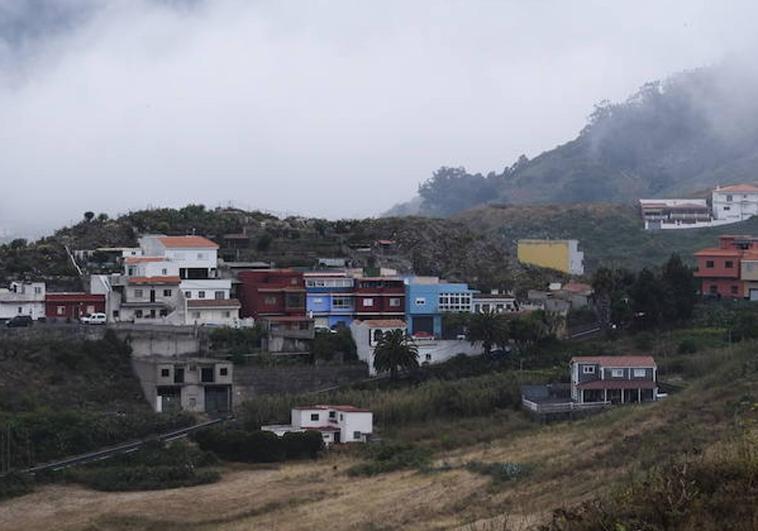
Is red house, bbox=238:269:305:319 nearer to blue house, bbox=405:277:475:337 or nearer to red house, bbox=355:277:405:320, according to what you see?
red house, bbox=355:277:405:320

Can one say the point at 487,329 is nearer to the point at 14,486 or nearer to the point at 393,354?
the point at 393,354

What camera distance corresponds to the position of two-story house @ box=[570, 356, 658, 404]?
34250 mm

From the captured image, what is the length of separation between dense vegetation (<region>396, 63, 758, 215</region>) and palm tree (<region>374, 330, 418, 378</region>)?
199 ft

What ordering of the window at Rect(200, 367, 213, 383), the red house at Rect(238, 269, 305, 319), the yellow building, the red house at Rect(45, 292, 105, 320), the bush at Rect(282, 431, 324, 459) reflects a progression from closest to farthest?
the bush at Rect(282, 431, 324, 459) → the window at Rect(200, 367, 213, 383) → the red house at Rect(45, 292, 105, 320) → the red house at Rect(238, 269, 305, 319) → the yellow building

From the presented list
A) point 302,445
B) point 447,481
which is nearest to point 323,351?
point 302,445

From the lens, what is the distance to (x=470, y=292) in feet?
137

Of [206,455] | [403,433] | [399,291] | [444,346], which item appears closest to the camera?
[206,455]

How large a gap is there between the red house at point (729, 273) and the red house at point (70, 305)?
20.7 meters

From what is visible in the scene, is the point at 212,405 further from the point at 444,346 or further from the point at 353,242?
the point at 353,242

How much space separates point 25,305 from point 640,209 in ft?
137

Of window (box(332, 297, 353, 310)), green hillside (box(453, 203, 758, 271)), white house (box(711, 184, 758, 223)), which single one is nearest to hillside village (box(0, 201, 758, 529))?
window (box(332, 297, 353, 310))

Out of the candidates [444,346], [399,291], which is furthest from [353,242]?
[444,346]

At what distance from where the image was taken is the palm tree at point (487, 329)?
124 feet

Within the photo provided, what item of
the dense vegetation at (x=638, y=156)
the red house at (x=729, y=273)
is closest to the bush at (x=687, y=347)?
the red house at (x=729, y=273)
